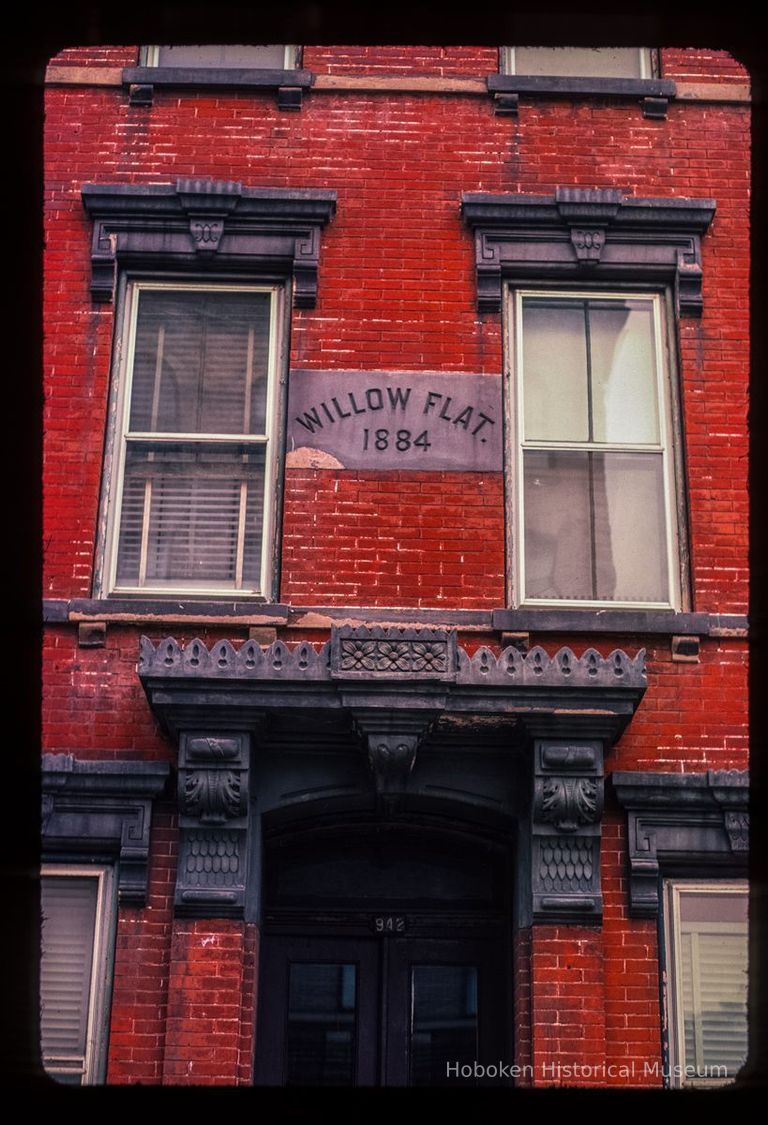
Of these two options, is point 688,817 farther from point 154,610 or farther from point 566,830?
point 154,610

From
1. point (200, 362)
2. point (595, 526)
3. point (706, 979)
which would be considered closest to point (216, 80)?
point (200, 362)

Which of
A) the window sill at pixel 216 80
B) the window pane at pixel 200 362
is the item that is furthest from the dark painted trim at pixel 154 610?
the window sill at pixel 216 80

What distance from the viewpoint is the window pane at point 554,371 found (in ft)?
31.6

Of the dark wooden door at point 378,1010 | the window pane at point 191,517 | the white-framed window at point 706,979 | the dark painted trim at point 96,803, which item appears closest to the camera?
the white-framed window at point 706,979

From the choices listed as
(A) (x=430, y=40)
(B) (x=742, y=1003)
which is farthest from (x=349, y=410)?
(A) (x=430, y=40)

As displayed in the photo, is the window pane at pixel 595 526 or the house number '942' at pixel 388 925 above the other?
the window pane at pixel 595 526

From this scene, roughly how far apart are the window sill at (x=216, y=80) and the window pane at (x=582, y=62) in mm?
1448

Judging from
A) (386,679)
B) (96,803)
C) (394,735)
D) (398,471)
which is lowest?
(96,803)

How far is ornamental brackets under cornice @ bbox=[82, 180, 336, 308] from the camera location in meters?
9.78

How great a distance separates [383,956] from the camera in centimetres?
884

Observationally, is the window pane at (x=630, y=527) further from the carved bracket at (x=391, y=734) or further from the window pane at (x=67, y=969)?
the window pane at (x=67, y=969)

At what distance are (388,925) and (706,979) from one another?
1.73m

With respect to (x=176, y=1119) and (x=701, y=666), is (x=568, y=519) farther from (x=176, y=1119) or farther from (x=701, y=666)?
(x=176, y=1119)


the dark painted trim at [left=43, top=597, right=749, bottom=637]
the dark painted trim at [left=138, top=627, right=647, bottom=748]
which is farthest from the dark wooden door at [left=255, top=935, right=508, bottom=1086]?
the dark painted trim at [left=43, top=597, right=749, bottom=637]
